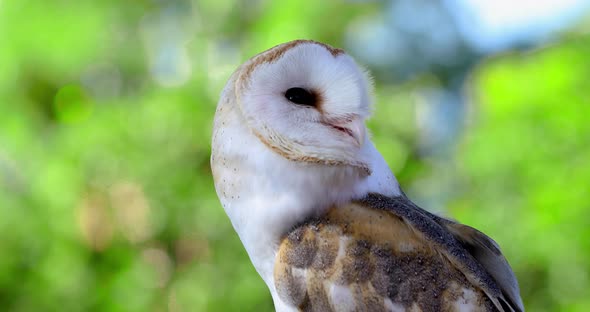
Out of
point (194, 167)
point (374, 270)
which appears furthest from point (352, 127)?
point (194, 167)

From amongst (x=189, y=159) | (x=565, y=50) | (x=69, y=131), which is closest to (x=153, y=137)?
(x=189, y=159)

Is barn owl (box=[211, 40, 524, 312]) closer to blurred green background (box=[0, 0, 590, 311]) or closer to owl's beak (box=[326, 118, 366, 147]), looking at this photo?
owl's beak (box=[326, 118, 366, 147])

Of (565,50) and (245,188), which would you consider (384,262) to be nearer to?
(245,188)

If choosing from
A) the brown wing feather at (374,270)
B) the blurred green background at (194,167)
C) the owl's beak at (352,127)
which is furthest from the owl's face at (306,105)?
the blurred green background at (194,167)

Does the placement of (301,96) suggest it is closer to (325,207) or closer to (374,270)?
(325,207)

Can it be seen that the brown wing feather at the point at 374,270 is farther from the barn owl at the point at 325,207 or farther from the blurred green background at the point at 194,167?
the blurred green background at the point at 194,167

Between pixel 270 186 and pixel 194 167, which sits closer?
pixel 270 186
